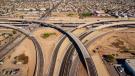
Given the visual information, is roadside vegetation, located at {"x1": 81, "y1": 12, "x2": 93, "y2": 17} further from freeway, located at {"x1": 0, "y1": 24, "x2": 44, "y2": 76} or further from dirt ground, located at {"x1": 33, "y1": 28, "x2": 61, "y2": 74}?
freeway, located at {"x1": 0, "y1": 24, "x2": 44, "y2": 76}

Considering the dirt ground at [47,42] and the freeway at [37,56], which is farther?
the dirt ground at [47,42]

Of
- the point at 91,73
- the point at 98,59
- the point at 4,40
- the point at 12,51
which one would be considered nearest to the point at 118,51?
the point at 98,59

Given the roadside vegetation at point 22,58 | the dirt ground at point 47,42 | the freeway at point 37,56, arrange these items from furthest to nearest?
the dirt ground at point 47,42 → the roadside vegetation at point 22,58 → the freeway at point 37,56

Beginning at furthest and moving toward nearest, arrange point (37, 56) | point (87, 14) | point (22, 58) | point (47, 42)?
point (87, 14)
point (47, 42)
point (37, 56)
point (22, 58)

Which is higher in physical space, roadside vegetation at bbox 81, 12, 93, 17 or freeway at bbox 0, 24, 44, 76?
roadside vegetation at bbox 81, 12, 93, 17

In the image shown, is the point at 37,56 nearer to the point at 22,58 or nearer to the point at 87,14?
the point at 22,58

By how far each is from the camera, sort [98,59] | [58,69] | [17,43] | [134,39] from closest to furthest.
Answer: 1. [58,69]
2. [98,59]
3. [17,43]
4. [134,39]

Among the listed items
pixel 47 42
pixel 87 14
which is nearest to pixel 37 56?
pixel 47 42

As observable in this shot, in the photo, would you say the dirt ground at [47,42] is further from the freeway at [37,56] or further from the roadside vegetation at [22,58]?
the roadside vegetation at [22,58]

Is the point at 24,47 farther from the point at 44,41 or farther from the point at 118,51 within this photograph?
the point at 118,51

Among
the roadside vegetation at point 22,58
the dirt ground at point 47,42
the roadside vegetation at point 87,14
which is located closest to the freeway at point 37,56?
the dirt ground at point 47,42

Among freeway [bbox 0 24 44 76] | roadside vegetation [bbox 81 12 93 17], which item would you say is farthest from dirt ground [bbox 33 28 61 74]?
roadside vegetation [bbox 81 12 93 17]
